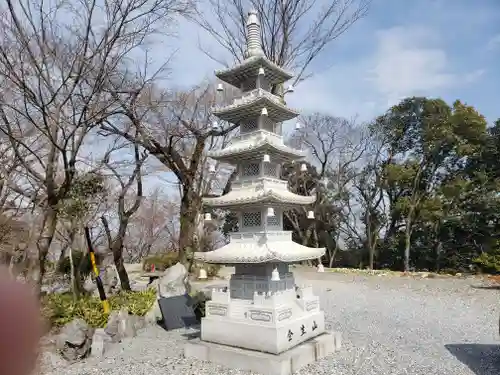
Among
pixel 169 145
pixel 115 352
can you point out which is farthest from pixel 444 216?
pixel 115 352

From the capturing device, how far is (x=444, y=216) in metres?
19.2

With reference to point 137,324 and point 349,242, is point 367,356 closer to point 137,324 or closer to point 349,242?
point 137,324

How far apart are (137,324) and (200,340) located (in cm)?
251

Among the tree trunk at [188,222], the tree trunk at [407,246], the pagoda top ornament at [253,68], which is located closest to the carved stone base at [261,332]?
the pagoda top ornament at [253,68]

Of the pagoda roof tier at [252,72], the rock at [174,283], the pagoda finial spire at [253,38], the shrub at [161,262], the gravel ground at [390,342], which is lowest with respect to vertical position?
the gravel ground at [390,342]

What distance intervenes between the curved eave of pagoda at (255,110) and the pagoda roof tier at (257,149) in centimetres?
44

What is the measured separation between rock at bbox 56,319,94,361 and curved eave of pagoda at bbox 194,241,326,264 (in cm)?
275

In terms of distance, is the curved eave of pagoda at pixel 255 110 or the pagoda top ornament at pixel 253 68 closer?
the curved eave of pagoda at pixel 255 110

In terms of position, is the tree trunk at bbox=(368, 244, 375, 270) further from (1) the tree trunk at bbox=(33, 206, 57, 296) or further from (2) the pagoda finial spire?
(1) the tree trunk at bbox=(33, 206, 57, 296)

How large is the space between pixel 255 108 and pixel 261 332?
4476 mm

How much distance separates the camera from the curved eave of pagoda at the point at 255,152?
299 inches

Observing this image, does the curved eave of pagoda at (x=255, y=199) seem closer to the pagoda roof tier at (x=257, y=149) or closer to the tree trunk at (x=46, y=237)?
the pagoda roof tier at (x=257, y=149)

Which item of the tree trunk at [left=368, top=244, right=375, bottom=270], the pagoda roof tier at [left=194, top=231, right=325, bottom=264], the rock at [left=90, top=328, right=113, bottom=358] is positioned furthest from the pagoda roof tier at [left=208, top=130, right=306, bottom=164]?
the tree trunk at [left=368, top=244, right=375, bottom=270]

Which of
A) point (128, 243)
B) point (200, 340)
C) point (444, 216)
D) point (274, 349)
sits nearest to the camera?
point (274, 349)
